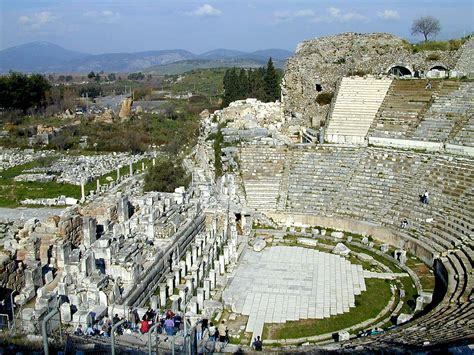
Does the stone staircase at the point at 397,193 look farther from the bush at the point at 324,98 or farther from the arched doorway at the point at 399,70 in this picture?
the arched doorway at the point at 399,70

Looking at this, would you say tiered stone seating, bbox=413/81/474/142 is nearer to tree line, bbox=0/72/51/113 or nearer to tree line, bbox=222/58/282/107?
tree line, bbox=222/58/282/107

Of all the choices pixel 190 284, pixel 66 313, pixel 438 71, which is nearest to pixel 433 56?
pixel 438 71

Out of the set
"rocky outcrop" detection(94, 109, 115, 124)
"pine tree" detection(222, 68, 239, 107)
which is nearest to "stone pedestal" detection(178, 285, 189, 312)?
"pine tree" detection(222, 68, 239, 107)

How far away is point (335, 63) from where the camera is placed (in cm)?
4053

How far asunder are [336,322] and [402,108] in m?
19.4

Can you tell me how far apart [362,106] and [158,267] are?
20388 millimetres

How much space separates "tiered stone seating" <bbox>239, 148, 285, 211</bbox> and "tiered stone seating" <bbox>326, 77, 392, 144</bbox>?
438 cm

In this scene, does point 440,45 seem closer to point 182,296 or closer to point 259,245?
point 259,245

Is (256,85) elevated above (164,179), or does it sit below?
above

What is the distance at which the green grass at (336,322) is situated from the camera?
1592 cm

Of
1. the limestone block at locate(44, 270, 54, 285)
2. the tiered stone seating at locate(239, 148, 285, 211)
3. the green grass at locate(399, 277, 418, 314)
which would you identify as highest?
the tiered stone seating at locate(239, 148, 285, 211)

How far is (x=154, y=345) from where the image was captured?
1259cm

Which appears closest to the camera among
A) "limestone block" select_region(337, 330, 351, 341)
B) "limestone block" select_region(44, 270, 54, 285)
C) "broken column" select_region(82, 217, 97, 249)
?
"limestone block" select_region(337, 330, 351, 341)

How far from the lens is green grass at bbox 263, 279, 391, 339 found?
52.2ft
